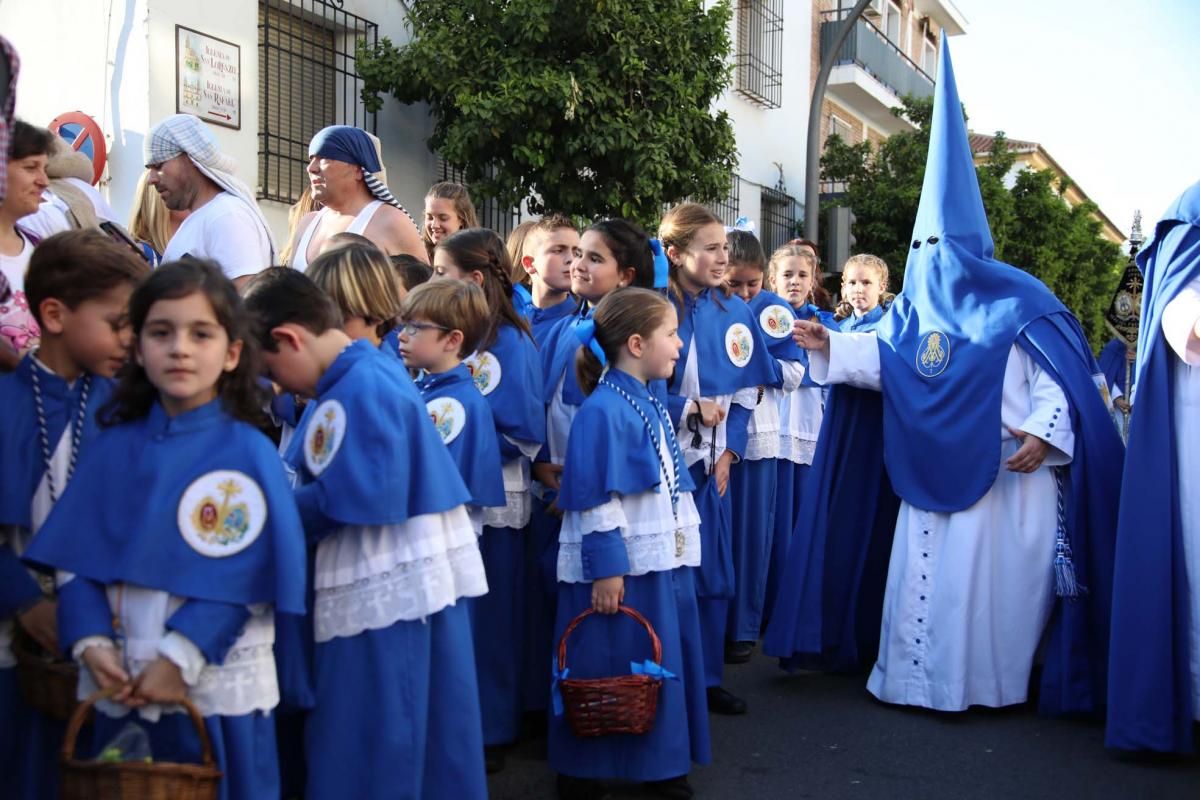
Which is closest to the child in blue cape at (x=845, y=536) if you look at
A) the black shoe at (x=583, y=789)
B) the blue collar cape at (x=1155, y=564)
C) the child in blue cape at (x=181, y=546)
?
the blue collar cape at (x=1155, y=564)

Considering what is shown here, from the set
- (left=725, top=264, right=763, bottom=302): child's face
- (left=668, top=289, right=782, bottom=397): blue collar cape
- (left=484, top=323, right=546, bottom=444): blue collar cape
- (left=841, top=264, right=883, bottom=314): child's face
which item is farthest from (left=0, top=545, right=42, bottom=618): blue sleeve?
(left=841, top=264, right=883, bottom=314): child's face

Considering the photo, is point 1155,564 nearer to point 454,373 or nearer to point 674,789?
point 674,789

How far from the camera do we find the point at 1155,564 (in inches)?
183

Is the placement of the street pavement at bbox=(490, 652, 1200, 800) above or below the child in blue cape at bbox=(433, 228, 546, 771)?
below

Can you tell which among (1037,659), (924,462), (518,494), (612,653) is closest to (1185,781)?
(1037,659)

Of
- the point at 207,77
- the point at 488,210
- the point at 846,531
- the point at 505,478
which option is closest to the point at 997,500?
the point at 846,531

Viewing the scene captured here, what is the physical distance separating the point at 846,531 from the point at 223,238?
313 centimetres

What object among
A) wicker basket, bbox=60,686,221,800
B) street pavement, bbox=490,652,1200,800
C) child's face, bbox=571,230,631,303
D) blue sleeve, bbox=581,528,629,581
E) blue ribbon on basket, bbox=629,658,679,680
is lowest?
street pavement, bbox=490,652,1200,800

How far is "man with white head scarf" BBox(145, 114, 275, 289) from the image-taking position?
459 centimetres

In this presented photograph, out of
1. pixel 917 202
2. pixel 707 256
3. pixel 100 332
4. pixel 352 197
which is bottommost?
pixel 100 332

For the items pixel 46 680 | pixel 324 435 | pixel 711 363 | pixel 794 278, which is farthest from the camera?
pixel 794 278

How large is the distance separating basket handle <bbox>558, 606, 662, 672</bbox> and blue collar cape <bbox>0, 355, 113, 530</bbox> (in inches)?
63.5

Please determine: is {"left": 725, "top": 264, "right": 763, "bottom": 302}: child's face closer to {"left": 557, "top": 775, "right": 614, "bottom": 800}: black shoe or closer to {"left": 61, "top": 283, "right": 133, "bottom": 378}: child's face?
{"left": 557, "top": 775, "right": 614, "bottom": 800}: black shoe

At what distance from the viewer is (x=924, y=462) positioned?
17.8ft
